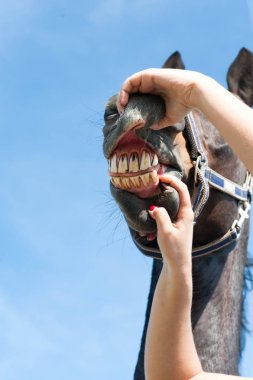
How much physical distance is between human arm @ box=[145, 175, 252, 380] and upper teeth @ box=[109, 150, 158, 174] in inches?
46.5

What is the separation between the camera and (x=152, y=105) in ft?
10.2

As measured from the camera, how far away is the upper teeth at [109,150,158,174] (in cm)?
388

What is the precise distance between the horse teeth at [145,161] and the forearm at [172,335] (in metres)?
1.22

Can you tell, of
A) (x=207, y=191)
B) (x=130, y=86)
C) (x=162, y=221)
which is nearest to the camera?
(x=162, y=221)

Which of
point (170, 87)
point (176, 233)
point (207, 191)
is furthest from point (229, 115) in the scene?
point (207, 191)

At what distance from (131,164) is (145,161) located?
0.07m

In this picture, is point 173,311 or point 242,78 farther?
point 242,78

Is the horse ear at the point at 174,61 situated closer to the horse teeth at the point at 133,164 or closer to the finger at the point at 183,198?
the horse teeth at the point at 133,164

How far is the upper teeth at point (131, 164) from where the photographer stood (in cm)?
388

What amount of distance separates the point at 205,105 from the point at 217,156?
2.75 m

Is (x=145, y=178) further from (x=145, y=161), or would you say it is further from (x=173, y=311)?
(x=173, y=311)

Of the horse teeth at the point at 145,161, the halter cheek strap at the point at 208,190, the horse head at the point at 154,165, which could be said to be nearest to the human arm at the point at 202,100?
the horse head at the point at 154,165

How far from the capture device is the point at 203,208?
5.06 metres

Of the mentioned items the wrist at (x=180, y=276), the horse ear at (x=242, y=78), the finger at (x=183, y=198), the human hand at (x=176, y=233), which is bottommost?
the wrist at (x=180, y=276)
